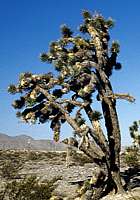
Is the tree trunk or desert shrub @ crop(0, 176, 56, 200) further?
the tree trunk

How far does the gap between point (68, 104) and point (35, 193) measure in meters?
3.30

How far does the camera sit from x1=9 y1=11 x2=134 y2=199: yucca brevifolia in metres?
14.9

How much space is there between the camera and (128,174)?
2133 centimetres

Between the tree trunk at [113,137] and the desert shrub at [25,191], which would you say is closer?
the desert shrub at [25,191]

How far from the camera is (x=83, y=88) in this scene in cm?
1480

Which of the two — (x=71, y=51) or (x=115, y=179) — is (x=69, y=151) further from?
(x=71, y=51)

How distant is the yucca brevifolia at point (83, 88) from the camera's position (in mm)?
14852

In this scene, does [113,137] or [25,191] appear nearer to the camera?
[25,191]

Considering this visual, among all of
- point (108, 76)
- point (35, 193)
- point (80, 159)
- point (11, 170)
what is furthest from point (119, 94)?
point (80, 159)

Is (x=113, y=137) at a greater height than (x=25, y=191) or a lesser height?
greater

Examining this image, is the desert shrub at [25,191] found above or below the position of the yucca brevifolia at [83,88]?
below

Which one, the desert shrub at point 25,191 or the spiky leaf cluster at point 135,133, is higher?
the spiky leaf cluster at point 135,133

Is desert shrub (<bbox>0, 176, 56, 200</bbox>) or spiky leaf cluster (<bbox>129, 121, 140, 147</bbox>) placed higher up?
spiky leaf cluster (<bbox>129, 121, 140, 147</bbox>)

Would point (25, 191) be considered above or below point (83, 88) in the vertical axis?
below
